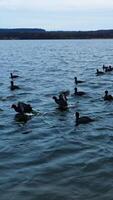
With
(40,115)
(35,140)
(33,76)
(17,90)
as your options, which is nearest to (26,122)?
(40,115)

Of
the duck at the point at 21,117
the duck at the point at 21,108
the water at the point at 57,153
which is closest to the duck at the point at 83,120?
the water at the point at 57,153

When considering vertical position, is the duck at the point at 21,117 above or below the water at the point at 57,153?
above

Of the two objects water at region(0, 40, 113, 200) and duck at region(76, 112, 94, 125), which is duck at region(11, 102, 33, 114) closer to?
water at region(0, 40, 113, 200)

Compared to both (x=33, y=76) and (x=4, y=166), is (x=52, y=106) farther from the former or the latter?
(x=33, y=76)

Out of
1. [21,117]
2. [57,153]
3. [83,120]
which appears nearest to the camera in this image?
[57,153]

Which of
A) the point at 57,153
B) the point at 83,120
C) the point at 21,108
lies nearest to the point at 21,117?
the point at 21,108

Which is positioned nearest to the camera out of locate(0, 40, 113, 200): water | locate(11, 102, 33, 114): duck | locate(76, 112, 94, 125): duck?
locate(0, 40, 113, 200): water

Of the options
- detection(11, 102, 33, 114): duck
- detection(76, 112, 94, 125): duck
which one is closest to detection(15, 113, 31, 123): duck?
detection(11, 102, 33, 114): duck


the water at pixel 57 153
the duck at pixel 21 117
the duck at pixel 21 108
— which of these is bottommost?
the water at pixel 57 153

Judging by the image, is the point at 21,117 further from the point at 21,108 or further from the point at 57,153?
the point at 57,153

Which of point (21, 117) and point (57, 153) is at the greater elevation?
point (21, 117)

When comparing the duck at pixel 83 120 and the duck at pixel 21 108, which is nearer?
the duck at pixel 83 120

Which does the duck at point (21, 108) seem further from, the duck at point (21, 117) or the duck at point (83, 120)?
the duck at point (83, 120)

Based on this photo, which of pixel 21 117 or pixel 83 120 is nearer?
pixel 83 120
